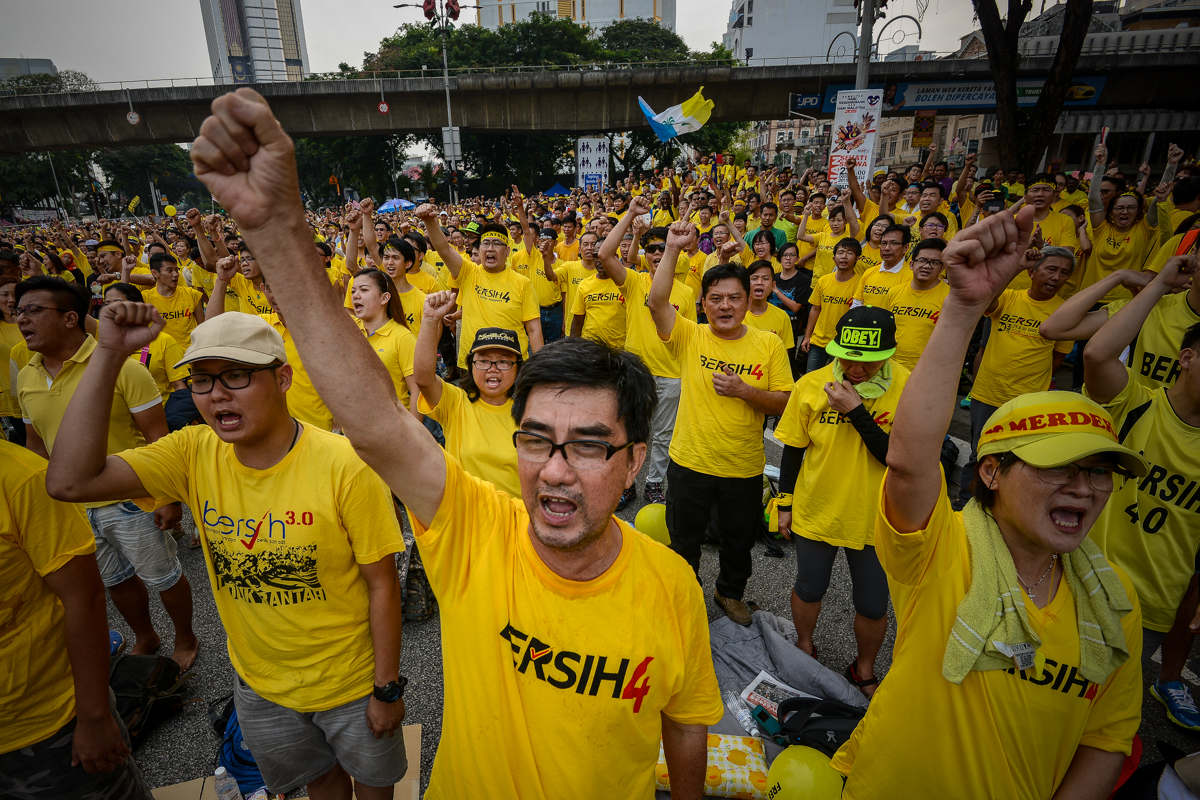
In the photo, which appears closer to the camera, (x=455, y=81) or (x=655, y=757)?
(x=655, y=757)

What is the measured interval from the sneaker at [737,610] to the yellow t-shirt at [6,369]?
5.88 metres

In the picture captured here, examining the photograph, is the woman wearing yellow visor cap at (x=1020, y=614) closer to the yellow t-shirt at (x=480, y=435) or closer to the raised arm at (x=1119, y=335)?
the raised arm at (x=1119, y=335)

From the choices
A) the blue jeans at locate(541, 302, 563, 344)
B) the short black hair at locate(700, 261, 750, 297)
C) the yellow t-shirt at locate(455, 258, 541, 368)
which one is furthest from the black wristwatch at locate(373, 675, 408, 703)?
the blue jeans at locate(541, 302, 563, 344)

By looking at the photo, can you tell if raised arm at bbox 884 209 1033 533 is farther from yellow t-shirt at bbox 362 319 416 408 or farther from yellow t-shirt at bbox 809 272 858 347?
yellow t-shirt at bbox 809 272 858 347

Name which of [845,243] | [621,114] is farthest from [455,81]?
[845,243]

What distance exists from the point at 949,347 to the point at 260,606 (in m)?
2.46

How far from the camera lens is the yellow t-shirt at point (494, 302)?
18.9 ft

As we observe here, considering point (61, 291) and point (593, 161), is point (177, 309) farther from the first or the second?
point (593, 161)

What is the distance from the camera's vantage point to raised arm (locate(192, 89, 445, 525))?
3.29 ft

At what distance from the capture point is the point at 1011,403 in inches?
69.6

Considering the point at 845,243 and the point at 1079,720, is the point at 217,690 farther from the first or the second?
the point at 845,243

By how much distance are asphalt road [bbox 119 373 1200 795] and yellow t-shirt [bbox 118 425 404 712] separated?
115 cm

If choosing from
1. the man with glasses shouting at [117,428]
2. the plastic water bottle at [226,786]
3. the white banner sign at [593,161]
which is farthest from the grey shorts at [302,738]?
the white banner sign at [593,161]

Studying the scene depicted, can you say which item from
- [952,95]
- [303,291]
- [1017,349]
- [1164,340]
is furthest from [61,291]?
[952,95]
